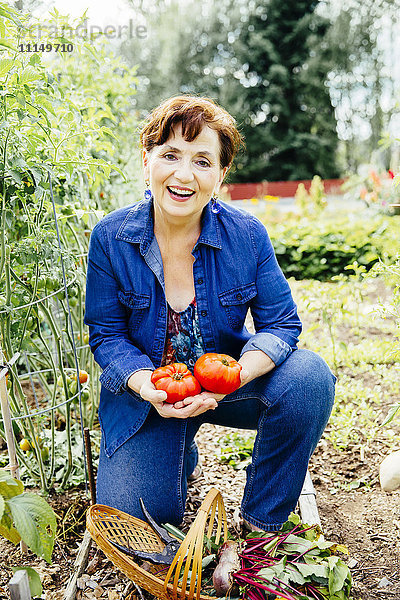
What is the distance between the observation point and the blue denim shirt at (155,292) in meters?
1.90

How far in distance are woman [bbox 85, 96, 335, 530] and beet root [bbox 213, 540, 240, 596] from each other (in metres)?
0.27

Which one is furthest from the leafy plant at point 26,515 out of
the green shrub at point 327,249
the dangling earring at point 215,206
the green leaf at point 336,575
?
the green shrub at point 327,249

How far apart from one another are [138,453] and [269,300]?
0.67 metres

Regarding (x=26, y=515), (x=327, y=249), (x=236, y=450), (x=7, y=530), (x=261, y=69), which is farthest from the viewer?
(x=261, y=69)

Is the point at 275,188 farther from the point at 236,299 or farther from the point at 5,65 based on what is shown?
the point at 5,65

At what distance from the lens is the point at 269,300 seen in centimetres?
195

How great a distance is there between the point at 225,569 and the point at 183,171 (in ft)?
3.82

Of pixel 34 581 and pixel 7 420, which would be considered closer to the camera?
pixel 34 581

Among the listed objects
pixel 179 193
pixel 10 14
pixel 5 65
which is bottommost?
pixel 179 193

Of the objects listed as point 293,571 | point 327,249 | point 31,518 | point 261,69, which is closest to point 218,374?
point 293,571

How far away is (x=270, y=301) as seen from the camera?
1.95 metres

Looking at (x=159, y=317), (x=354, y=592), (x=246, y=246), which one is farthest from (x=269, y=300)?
(x=354, y=592)

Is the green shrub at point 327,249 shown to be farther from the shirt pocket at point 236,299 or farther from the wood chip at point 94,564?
the wood chip at point 94,564

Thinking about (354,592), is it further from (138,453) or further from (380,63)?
(380,63)
